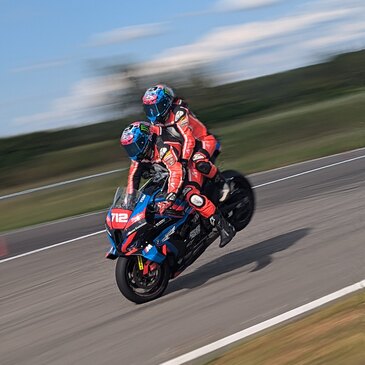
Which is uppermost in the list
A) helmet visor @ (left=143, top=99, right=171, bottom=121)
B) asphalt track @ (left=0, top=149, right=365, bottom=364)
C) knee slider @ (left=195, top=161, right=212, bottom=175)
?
helmet visor @ (left=143, top=99, right=171, bottom=121)

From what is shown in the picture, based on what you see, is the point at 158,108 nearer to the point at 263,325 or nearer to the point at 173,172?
the point at 173,172

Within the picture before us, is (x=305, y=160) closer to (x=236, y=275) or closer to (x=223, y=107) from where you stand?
(x=236, y=275)

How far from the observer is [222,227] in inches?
320

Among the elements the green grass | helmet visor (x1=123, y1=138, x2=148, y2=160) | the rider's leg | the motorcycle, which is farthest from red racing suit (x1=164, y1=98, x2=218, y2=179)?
the green grass

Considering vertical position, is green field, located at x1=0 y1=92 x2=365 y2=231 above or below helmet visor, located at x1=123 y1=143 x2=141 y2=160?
below

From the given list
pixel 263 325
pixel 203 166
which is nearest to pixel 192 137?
pixel 203 166

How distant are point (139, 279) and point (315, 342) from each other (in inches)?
107

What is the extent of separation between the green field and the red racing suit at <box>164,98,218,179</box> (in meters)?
8.07

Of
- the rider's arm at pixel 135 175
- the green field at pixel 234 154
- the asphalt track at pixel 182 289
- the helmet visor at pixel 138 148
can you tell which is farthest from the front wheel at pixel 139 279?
the green field at pixel 234 154

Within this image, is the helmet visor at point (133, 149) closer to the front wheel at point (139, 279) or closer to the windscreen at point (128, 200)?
the windscreen at point (128, 200)

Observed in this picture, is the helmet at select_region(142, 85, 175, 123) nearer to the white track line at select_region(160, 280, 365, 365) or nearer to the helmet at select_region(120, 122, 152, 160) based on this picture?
the helmet at select_region(120, 122, 152, 160)

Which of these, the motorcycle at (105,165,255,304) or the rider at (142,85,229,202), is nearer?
the motorcycle at (105,165,255,304)

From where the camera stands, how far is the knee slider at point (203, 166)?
809 cm

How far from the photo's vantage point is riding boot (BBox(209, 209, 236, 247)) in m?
8.02
